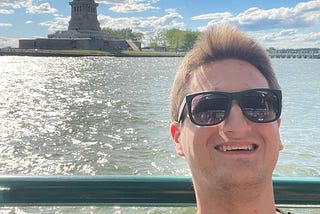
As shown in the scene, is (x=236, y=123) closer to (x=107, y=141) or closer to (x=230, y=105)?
(x=230, y=105)

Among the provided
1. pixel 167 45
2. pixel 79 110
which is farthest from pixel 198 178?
pixel 167 45

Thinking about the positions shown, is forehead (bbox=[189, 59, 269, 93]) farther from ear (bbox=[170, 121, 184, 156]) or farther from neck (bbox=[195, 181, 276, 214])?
neck (bbox=[195, 181, 276, 214])

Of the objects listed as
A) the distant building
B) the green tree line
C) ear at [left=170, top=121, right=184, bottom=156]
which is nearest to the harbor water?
ear at [left=170, top=121, right=184, bottom=156]

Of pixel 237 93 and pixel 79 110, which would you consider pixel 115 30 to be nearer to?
pixel 79 110

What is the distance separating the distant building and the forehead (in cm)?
9696

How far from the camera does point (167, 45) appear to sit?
151375mm

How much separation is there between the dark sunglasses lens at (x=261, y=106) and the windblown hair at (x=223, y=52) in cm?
12

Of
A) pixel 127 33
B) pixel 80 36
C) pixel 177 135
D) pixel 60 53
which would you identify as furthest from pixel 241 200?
pixel 127 33

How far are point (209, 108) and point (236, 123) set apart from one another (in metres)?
0.13

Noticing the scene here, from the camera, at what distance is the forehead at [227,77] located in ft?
6.27

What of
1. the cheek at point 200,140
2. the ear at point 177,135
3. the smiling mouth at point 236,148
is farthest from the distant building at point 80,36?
the smiling mouth at point 236,148

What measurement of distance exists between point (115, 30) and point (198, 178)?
15319 cm

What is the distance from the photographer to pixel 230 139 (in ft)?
5.89

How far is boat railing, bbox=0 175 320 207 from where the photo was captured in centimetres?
221
